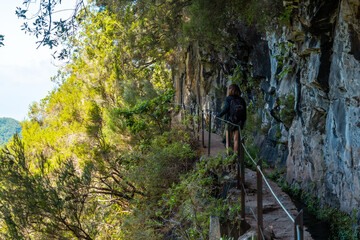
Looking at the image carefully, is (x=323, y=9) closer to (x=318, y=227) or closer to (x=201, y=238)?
(x=318, y=227)

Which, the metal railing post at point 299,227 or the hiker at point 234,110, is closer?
the metal railing post at point 299,227

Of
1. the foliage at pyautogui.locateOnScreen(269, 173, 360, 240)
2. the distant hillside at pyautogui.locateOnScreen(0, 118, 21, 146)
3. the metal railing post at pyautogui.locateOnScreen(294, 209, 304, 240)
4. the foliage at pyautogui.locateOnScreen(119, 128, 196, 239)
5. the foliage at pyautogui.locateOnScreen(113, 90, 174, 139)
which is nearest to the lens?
the metal railing post at pyautogui.locateOnScreen(294, 209, 304, 240)

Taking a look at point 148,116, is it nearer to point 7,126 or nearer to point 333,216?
point 333,216

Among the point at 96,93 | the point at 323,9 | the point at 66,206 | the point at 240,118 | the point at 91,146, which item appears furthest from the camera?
the point at 96,93

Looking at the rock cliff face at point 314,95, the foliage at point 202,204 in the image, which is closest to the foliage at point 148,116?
the rock cliff face at point 314,95

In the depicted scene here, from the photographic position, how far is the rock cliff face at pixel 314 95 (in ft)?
17.7

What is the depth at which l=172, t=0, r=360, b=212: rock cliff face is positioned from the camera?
5.38 meters

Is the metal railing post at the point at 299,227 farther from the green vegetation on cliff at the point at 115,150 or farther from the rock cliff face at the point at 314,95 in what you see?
the rock cliff face at the point at 314,95

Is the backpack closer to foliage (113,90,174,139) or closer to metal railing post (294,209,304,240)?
foliage (113,90,174,139)

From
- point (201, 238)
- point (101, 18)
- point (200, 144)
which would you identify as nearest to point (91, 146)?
point (200, 144)

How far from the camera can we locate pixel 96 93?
15.9 metres

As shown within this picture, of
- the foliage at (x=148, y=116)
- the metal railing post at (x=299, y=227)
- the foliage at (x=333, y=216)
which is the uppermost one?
the foliage at (x=148, y=116)

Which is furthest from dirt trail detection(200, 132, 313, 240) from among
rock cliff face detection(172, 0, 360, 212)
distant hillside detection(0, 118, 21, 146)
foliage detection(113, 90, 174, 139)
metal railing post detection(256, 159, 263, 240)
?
distant hillside detection(0, 118, 21, 146)

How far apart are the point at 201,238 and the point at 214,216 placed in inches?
16.8
